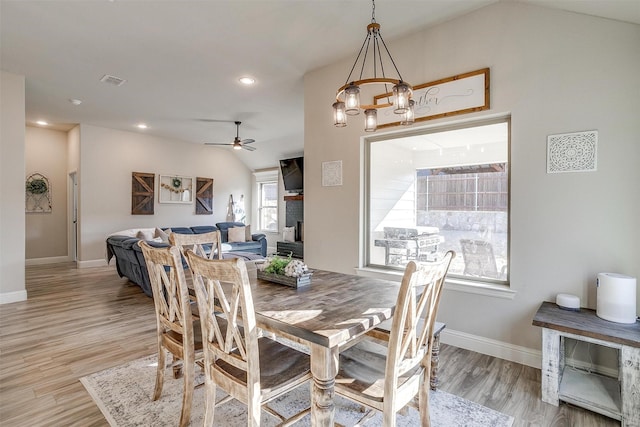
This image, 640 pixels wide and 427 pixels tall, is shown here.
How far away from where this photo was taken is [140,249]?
13.8 feet

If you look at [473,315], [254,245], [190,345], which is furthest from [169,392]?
[254,245]

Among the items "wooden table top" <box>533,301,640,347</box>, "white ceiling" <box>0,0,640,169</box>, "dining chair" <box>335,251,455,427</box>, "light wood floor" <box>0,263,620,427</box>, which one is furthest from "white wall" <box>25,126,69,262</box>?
"wooden table top" <box>533,301,640,347</box>

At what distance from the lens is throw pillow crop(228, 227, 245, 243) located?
7.42 meters

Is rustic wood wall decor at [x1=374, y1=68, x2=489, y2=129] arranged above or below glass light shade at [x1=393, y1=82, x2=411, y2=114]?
above

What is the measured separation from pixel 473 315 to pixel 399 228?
1.14m

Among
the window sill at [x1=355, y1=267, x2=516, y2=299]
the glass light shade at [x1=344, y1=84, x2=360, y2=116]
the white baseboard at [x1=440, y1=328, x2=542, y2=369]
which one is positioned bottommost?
the white baseboard at [x1=440, y1=328, x2=542, y2=369]

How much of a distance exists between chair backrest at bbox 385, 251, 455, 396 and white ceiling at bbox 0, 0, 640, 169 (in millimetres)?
2229

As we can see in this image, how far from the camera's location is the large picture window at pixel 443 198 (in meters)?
2.82

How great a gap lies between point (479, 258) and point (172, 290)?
259 cm

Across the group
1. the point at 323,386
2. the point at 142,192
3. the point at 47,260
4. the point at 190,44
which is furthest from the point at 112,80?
the point at 47,260

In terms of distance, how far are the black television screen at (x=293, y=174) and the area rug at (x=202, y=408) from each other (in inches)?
214

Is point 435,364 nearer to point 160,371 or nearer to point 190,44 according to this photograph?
point 160,371

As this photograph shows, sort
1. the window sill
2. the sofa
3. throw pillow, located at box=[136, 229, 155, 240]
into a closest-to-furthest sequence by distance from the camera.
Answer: the window sill → the sofa → throw pillow, located at box=[136, 229, 155, 240]

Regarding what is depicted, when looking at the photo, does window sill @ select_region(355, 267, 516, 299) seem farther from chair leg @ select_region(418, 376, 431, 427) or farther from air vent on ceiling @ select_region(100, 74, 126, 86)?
air vent on ceiling @ select_region(100, 74, 126, 86)
